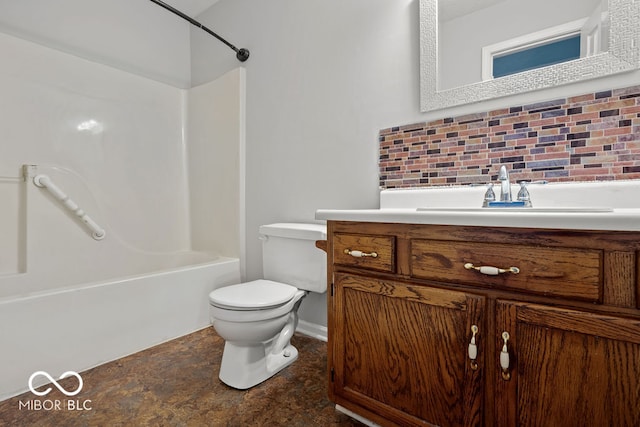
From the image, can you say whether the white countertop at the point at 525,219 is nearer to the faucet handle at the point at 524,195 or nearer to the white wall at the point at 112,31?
the faucet handle at the point at 524,195

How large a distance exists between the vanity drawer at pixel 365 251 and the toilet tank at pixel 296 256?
0.46 meters

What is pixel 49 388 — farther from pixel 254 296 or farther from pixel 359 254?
pixel 359 254

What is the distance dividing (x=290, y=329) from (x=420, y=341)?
0.86 meters

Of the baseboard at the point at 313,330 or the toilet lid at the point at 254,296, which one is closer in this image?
the toilet lid at the point at 254,296

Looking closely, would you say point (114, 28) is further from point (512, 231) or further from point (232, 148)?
point (512, 231)

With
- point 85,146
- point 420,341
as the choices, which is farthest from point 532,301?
point 85,146

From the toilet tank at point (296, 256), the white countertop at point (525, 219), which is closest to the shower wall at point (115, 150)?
the toilet tank at point (296, 256)

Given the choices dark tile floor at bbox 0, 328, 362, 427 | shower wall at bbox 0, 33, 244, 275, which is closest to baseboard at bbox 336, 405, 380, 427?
dark tile floor at bbox 0, 328, 362, 427

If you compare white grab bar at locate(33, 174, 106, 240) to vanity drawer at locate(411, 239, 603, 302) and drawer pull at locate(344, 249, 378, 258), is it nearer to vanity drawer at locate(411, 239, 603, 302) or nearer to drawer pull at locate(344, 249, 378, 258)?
drawer pull at locate(344, 249, 378, 258)

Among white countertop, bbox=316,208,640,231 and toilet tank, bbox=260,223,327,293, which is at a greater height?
white countertop, bbox=316,208,640,231

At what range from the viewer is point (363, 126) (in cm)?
171

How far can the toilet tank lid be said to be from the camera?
1.63 meters

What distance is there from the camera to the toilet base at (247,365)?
1.44 meters

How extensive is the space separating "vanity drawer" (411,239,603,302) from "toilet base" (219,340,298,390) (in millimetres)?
929
